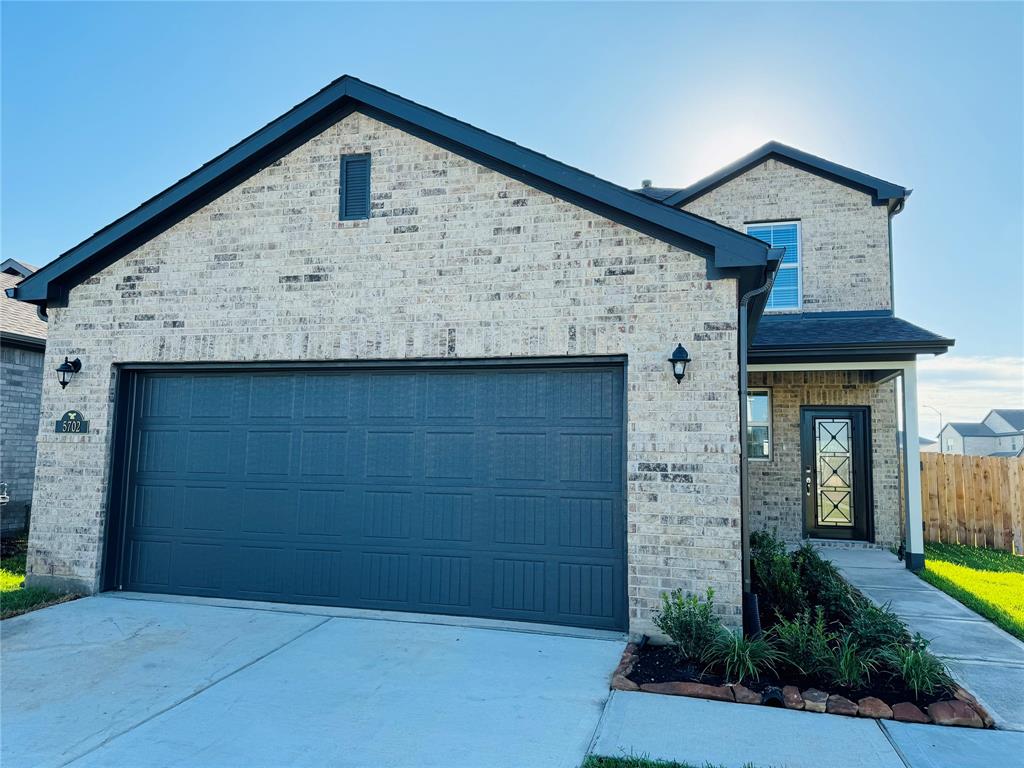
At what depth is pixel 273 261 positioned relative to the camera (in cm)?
722

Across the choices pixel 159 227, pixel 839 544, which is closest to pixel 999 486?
pixel 839 544

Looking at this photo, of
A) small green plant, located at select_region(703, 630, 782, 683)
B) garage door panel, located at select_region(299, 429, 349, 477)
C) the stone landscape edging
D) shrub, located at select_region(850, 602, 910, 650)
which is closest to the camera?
the stone landscape edging

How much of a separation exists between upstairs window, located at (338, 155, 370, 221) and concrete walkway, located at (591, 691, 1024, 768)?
5.42 metres

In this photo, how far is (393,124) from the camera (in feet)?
23.4

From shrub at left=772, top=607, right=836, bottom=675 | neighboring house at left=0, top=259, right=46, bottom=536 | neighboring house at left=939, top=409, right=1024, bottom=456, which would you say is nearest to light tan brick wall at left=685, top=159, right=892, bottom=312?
shrub at left=772, top=607, right=836, bottom=675

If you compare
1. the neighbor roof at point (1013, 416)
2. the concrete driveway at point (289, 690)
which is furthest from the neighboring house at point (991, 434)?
the concrete driveway at point (289, 690)

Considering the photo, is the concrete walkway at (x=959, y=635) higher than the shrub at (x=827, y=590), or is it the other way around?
the shrub at (x=827, y=590)

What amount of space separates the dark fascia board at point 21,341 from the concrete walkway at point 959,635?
1332 centimetres

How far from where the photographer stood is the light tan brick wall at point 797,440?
1123cm

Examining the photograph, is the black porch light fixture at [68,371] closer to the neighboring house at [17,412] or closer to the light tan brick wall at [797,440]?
the neighboring house at [17,412]

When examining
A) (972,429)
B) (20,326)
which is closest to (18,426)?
(20,326)

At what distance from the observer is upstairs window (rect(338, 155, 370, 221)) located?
7.12 meters

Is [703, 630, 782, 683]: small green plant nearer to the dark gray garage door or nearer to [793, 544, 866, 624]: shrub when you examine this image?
the dark gray garage door

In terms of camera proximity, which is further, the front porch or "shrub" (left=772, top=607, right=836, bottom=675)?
the front porch
